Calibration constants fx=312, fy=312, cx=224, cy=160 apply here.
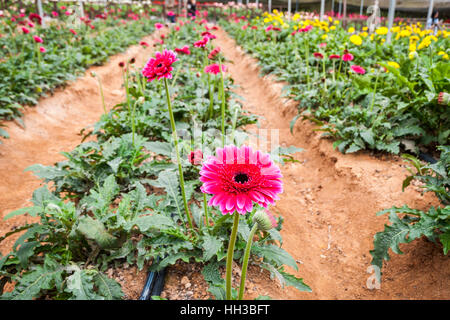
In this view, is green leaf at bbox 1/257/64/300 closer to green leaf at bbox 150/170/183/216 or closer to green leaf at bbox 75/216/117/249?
green leaf at bbox 75/216/117/249

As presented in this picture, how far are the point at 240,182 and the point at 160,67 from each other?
30.8 inches

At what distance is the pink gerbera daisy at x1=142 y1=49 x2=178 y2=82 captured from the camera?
1.47 metres

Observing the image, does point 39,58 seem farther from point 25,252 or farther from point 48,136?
point 25,252

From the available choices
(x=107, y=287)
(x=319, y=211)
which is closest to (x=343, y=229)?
(x=319, y=211)

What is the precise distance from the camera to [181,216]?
2.01m

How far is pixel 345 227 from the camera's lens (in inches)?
100

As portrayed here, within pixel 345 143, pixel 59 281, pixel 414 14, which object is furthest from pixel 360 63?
pixel 414 14

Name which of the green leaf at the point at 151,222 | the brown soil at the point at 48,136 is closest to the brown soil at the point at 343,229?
the green leaf at the point at 151,222

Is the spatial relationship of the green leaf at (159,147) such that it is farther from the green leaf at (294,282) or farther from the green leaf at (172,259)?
the green leaf at (294,282)

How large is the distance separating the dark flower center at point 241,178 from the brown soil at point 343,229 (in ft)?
3.16

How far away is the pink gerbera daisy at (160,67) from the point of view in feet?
4.82

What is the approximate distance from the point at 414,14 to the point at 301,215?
67.2 ft

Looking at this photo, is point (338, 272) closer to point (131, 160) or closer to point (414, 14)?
point (131, 160)

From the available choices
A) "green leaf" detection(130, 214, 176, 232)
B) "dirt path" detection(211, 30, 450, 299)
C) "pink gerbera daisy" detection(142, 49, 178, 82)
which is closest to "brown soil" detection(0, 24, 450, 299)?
"dirt path" detection(211, 30, 450, 299)
